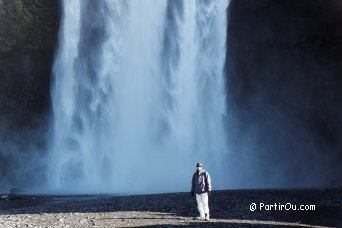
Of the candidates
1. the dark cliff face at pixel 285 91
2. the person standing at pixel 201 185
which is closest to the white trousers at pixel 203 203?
the person standing at pixel 201 185

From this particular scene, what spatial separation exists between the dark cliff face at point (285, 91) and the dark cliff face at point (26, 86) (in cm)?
1455

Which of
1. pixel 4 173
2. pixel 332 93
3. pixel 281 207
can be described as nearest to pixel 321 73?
pixel 332 93

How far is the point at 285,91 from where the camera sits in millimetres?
34250

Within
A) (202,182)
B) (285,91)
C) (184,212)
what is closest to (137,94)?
(285,91)

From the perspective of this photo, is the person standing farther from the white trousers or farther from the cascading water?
the cascading water

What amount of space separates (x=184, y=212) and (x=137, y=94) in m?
19.8

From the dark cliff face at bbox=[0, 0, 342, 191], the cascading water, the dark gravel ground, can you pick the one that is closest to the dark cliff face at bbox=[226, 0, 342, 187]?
the dark cliff face at bbox=[0, 0, 342, 191]

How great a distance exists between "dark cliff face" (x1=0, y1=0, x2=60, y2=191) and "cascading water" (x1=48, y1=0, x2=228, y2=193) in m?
1.47

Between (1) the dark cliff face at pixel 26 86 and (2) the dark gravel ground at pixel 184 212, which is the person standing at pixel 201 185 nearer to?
(2) the dark gravel ground at pixel 184 212

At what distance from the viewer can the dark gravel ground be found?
52.7 feet

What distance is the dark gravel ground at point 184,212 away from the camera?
16.1m

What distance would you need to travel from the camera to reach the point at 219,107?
34156 mm

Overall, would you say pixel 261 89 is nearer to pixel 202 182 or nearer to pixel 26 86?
pixel 26 86

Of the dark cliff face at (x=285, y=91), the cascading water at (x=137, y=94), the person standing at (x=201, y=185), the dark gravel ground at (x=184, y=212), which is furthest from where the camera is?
the cascading water at (x=137, y=94)
